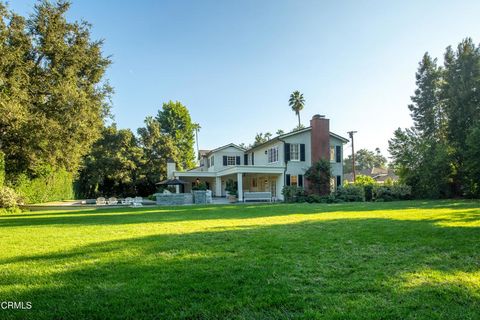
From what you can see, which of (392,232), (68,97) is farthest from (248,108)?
(392,232)

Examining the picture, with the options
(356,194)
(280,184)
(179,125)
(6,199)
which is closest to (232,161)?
(280,184)

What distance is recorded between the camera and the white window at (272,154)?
27359 mm

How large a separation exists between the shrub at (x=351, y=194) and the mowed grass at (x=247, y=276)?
15.4 m

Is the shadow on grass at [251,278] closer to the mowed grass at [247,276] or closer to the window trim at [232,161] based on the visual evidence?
the mowed grass at [247,276]

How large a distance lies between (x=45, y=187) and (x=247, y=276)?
29110 millimetres

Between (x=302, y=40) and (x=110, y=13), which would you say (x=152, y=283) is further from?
(x=302, y=40)

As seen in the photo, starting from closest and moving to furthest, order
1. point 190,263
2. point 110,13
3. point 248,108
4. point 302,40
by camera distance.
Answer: point 190,263, point 110,13, point 302,40, point 248,108

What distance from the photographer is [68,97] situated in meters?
13.1

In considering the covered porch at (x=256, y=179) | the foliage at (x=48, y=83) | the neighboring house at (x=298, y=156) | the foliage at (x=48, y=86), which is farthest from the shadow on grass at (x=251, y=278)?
the neighboring house at (x=298, y=156)

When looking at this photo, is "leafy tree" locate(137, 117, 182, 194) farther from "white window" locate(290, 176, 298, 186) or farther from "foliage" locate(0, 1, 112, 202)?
"foliage" locate(0, 1, 112, 202)

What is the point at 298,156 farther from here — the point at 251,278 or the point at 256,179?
the point at 251,278

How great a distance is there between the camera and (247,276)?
4066mm

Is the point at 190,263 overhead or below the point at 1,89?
below

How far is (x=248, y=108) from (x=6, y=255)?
92.2ft
